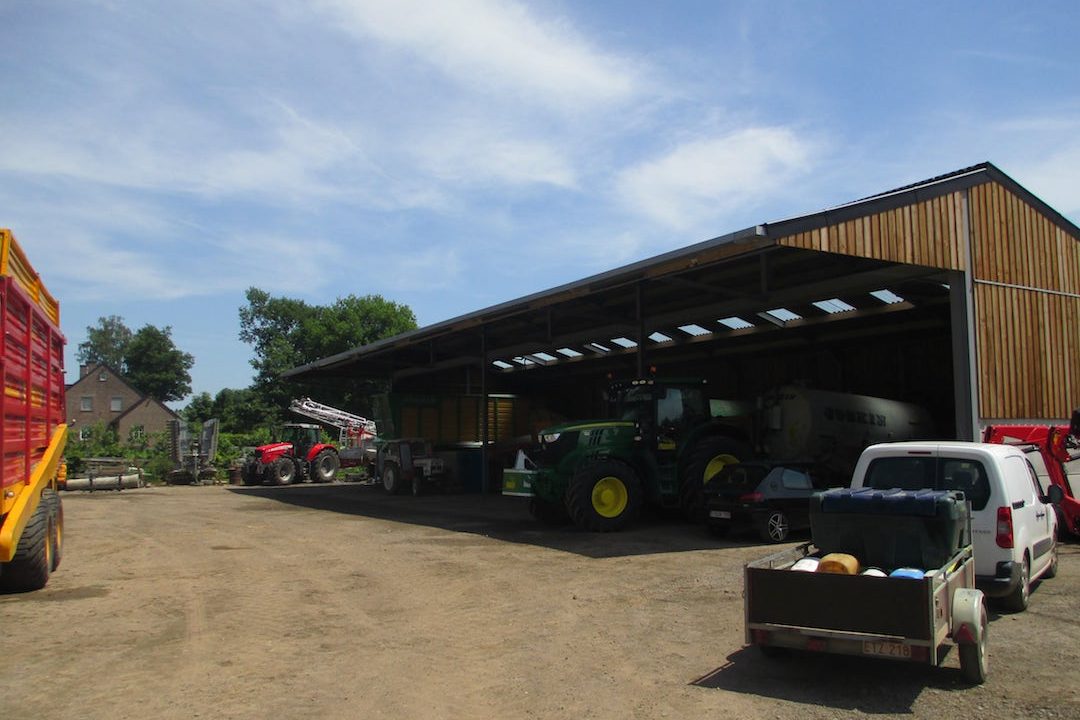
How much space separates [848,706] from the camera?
16.6ft

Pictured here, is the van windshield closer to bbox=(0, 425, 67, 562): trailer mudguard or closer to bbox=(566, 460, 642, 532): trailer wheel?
bbox=(566, 460, 642, 532): trailer wheel

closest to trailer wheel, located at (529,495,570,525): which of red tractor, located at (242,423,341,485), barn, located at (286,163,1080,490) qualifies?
barn, located at (286,163,1080,490)

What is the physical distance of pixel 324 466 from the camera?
103 ft

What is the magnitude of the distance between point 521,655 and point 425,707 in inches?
53.5

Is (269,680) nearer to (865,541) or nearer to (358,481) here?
(865,541)

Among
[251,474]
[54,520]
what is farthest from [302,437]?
[54,520]

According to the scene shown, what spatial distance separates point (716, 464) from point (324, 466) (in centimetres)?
2093

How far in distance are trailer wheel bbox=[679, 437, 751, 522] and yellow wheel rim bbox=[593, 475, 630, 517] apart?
41.9 inches

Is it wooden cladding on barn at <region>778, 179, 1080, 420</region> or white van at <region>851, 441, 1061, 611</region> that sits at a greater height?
wooden cladding on barn at <region>778, 179, 1080, 420</region>

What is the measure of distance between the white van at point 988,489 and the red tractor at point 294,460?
25937 millimetres

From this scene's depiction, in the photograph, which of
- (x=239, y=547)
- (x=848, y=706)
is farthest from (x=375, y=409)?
(x=848, y=706)

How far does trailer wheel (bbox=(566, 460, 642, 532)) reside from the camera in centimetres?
1327

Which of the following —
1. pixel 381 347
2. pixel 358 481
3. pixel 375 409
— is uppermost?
pixel 381 347

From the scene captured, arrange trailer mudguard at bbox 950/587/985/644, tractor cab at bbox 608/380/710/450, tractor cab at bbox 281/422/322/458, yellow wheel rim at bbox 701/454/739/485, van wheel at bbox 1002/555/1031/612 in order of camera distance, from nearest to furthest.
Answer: trailer mudguard at bbox 950/587/985/644 → van wheel at bbox 1002/555/1031/612 → yellow wheel rim at bbox 701/454/739/485 → tractor cab at bbox 608/380/710/450 → tractor cab at bbox 281/422/322/458
